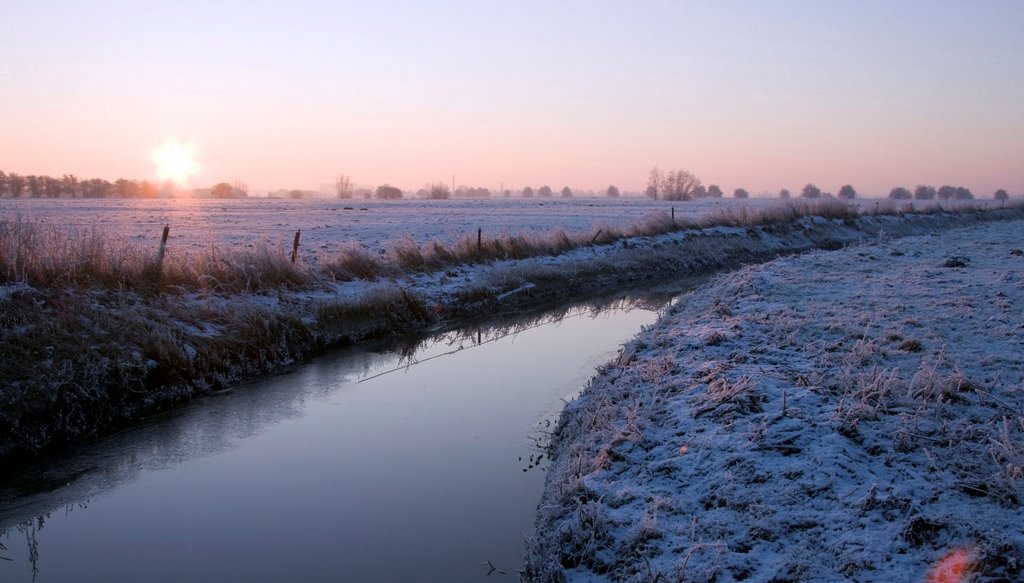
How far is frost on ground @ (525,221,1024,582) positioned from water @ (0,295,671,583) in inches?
30.4

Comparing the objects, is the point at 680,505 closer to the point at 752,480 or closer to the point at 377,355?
the point at 752,480

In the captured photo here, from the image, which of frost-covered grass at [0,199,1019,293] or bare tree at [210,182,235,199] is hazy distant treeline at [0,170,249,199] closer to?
bare tree at [210,182,235,199]

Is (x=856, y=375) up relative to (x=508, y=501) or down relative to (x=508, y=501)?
up

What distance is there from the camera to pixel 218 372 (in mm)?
10906

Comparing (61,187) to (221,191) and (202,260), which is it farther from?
(202,260)

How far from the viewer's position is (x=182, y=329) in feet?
36.3

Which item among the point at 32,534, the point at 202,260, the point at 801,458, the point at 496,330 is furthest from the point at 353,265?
the point at 801,458

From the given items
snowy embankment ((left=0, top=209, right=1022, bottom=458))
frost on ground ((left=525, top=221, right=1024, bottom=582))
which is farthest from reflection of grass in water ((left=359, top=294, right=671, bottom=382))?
frost on ground ((left=525, top=221, right=1024, bottom=582))

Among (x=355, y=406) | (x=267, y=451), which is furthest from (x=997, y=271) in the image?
(x=267, y=451)

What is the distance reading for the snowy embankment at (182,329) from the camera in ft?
28.2

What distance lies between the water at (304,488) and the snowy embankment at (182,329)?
624 mm

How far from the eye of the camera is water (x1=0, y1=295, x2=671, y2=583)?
5785 millimetres

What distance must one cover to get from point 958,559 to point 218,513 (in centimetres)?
634

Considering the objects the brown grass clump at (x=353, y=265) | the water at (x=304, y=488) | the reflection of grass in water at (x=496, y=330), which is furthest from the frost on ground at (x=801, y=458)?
the brown grass clump at (x=353, y=265)
